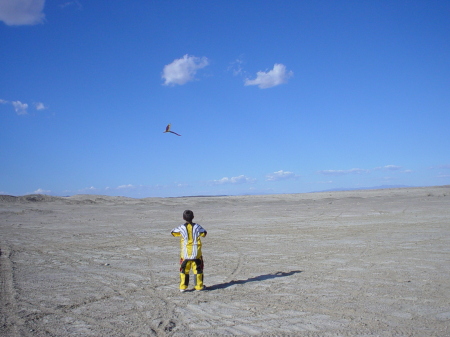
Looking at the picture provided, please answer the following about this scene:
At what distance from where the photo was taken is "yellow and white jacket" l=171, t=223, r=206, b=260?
23.4 feet

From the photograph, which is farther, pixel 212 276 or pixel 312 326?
pixel 212 276

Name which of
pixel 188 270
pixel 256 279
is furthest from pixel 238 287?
pixel 188 270

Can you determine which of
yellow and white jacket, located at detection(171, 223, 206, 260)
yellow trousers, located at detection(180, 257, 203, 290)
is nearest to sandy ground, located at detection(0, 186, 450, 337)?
yellow trousers, located at detection(180, 257, 203, 290)

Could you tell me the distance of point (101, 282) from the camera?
795 cm

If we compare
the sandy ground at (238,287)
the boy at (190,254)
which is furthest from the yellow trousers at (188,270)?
the sandy ground at (238,287)

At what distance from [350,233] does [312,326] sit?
10.6 metres

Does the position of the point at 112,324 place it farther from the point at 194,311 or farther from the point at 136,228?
the point at 136,228

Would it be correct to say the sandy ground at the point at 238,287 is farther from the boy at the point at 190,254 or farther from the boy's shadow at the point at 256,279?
the boy at the point at 190,254

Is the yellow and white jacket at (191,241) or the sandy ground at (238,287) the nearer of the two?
the sandy ground at (238,287)

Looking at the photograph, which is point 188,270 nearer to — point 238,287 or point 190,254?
point 190,254

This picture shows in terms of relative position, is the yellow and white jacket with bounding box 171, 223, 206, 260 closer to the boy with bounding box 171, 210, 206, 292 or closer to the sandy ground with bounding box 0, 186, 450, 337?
the boy with bounding box 171, 210, 206, 292

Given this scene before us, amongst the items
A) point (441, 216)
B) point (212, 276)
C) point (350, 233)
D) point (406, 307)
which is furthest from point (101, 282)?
point (441, 216)

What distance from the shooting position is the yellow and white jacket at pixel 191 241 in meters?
7.13

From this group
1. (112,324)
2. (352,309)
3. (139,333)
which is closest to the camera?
(139,333)
